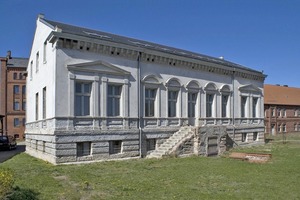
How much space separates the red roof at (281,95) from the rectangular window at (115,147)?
43.9m

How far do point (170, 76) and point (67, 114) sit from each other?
9181 mm

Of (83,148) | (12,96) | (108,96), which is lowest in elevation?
(83,148)

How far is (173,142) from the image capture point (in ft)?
72.4

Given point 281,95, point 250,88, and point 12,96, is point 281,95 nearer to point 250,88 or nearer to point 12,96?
point 250,88

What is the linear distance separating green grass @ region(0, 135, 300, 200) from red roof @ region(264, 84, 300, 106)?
44266mm

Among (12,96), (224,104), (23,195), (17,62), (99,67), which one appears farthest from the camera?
(17,62)

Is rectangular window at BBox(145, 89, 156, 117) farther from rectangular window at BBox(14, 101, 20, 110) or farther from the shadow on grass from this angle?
rectangular window at BBox(14, 101, 20, 110)

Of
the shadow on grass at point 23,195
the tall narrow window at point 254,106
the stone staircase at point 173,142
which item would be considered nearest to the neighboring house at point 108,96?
the stone staircase at point 173,142

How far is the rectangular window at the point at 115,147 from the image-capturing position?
19970 mm

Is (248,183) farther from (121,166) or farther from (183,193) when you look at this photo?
(121,166)

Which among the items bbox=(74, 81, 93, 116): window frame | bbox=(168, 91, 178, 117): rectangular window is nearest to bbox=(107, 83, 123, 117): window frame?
bbox=(74, 81, 93, 116): window frame

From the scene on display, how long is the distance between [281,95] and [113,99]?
5106 centimetres

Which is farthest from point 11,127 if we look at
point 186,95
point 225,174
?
point 225,174

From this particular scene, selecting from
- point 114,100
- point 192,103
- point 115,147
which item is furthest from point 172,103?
point 115,147
